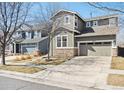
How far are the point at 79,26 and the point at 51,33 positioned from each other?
7040 mm

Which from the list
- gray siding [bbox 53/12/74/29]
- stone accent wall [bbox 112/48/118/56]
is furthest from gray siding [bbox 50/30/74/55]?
stone accent wall [bbox 112/48/118/56]

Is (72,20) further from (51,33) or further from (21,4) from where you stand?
(21,4)

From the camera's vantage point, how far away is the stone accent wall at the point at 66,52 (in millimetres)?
24016

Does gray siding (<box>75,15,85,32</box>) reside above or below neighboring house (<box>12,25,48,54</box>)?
above

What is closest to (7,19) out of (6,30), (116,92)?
(6,30)

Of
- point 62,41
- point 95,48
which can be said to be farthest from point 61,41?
point 95,48

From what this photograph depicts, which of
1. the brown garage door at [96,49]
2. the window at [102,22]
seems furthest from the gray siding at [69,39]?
the window at [102,22]

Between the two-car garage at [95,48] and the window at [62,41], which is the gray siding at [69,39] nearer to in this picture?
the window at [62,41]

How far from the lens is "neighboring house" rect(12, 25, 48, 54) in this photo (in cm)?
3316

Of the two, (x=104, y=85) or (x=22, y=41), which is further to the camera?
(x=22, y=41)

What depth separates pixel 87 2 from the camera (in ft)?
27.2

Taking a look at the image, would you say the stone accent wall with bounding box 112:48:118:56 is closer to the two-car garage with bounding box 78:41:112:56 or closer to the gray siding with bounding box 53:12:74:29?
the two-car garage with bounding box 78:41:112:56

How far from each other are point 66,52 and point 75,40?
216cm

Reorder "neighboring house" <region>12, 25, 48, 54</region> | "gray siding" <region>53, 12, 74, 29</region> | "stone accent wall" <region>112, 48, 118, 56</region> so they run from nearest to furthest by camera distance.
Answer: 1. "stone accent wall" <region>112, 48, 118, 56</region>
2. "gray siding" <region>53, 12, 74, 29</region>
3. "neighboring house" <region>12, 25, 48, 54</region>
